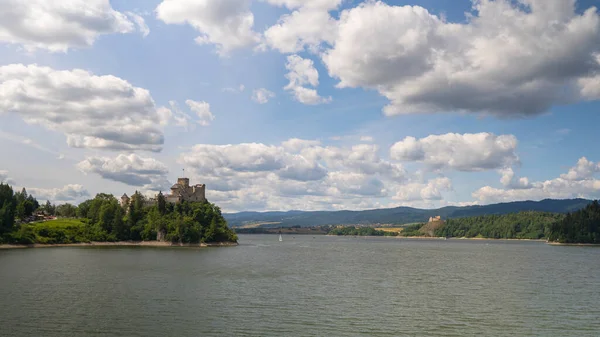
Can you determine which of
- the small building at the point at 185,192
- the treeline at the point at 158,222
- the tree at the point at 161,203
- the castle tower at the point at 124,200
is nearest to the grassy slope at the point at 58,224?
the treeline at the point at 158,222

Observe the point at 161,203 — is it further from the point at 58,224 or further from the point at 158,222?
the point at 58,224

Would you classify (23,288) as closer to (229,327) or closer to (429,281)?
(229,327)

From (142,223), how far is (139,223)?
108cm

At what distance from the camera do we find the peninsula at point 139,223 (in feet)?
502

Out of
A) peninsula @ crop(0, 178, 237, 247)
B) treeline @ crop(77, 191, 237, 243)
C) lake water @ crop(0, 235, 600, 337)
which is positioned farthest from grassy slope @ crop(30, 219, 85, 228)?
lake water @ crop(0, 235, 600, 337)

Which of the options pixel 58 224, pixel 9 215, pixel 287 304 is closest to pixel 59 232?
pixel 58 224

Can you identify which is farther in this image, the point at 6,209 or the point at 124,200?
the point at 124,200

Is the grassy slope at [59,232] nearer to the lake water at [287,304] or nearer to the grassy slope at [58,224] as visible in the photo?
the grassy slope at [58,224]

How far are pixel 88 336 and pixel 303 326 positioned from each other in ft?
50.7

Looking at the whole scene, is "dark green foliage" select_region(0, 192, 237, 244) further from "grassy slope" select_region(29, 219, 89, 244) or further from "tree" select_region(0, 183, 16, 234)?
"tree" select_region(0, 183, 16, 234)

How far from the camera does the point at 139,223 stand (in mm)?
169875

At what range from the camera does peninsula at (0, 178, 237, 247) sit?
502 feet

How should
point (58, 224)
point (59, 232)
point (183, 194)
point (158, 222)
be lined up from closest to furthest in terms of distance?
point (59, 232)
point (58, 224)
point (158, 222)
point (183, 194)

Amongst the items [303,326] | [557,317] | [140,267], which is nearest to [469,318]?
[557,317]
